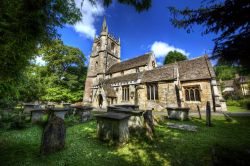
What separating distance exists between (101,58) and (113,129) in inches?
1070

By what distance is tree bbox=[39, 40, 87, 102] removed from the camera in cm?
2473

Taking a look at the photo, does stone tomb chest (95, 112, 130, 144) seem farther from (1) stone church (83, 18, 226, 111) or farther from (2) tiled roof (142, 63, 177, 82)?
(2) tiled roof (142, 63, 177, 82)

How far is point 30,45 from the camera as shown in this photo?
297 cm

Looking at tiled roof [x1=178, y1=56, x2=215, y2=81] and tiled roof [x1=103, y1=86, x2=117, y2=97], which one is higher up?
tiled roof [x1=178, y1=56, x2=215, y2=81]

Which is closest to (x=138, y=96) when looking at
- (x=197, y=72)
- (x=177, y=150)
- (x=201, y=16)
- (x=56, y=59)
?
(x=197, y=72)

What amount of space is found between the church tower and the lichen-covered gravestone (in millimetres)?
24700

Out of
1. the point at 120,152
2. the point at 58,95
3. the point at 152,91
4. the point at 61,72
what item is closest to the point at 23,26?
the point at 120,152

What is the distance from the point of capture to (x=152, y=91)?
18609 millimetres

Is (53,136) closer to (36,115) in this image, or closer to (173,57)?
(36,115)

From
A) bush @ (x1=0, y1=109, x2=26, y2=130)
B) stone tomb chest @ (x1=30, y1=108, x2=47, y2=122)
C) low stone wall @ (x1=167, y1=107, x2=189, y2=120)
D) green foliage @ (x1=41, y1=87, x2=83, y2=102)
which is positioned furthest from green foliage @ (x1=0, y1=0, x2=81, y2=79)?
green foliage @ (x1=41, y1=87, x2=83, y2=102)

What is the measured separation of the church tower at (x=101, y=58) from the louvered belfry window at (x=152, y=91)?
14031mm

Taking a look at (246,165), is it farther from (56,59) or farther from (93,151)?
(56,59)

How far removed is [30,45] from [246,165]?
5303mm

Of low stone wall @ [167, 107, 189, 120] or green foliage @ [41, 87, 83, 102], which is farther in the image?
green foliage @ [41, 87, 83, 102]
